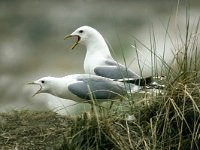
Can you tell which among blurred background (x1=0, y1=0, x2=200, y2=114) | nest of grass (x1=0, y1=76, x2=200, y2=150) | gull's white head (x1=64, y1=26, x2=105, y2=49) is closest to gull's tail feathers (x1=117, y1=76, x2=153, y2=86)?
nest of grass (x1=0, y1=76, x2=200, y2=150)

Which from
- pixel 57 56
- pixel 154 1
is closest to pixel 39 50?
pixel 57 56

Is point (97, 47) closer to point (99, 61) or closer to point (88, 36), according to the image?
point (88, 36)

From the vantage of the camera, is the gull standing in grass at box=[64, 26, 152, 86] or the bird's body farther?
the gull standing in grass at box=[64, 26, 152, 86]

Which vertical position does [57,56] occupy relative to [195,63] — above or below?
below

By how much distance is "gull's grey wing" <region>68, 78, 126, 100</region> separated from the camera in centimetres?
495

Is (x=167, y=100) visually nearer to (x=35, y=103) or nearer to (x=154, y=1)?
(x=35, y=103)

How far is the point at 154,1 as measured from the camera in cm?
1275

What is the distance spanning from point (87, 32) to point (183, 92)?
2.13 metres

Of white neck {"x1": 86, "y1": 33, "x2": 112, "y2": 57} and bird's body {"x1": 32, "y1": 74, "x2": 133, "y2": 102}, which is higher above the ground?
white neck {"x1": 86, "y1": 33, "x2": 112, "y2": 57}

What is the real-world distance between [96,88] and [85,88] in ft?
0.40

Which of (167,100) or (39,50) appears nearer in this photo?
(167,100)

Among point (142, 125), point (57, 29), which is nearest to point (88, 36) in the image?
point (142, 125)

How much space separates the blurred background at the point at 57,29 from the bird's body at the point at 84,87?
188cm

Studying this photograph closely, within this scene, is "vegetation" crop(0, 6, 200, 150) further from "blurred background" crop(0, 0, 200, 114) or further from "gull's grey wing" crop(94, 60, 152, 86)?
"blurred background" crop(0, 0, 200, 114)
